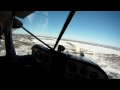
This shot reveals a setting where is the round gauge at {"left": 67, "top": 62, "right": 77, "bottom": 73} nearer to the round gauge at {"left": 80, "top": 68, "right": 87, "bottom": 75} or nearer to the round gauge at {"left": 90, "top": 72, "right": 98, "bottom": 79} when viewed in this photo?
the round gauge at {"left": 80, "top": 68, "right": 87, "bottom": 75}

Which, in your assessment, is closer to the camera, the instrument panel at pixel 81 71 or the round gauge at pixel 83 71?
the instrument panel at pixel 81 71

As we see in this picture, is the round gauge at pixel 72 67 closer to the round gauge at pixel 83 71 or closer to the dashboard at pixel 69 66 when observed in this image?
the dashboard at pixel 69 66

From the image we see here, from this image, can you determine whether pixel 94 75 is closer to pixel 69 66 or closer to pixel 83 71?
pixel 83 71

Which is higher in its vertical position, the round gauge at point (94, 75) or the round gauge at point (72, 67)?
the round gauge at point (72, 67)

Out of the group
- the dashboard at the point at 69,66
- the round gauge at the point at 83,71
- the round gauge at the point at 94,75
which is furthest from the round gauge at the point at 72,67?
the round gauge at the point at 94,75

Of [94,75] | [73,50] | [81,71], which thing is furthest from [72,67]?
[73,50]

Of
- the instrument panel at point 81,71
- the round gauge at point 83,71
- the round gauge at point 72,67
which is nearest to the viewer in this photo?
the instrument panel at point 81,71

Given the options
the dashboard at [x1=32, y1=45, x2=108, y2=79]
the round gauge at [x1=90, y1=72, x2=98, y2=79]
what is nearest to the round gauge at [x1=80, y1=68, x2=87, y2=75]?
the dashboard at [x1=32, y1=45, x2=108, y2=79]

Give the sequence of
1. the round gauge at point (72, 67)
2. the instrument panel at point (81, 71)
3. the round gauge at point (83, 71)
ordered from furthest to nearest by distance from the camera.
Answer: the round gauge at point (72, 67) → the round gauge at point (83, 71) → the instrument panel at point (81, 71)

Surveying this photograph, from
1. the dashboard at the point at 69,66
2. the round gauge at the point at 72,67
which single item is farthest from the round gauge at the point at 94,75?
the round gauge at the point at 72,67

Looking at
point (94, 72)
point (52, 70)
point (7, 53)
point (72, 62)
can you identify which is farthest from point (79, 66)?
point (7, 53)

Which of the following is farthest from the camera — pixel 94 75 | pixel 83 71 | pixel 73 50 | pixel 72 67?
pixel 73 50
